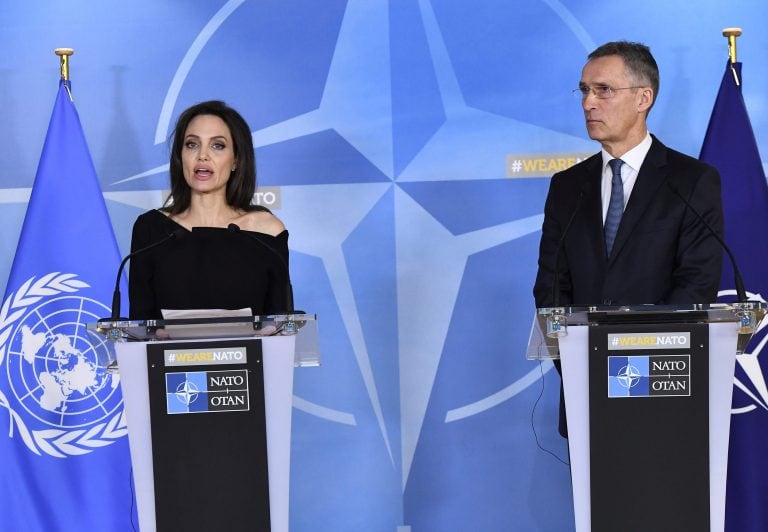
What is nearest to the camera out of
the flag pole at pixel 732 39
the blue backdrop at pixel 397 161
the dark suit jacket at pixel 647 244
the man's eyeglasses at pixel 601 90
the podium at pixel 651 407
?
the podium at pixel 651 407

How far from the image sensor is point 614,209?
3.29m

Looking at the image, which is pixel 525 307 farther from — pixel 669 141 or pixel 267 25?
pixel 267 25

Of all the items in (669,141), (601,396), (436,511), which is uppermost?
(669,141)

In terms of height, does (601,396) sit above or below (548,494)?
above

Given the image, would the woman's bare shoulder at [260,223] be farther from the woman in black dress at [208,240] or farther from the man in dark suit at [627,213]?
the man in dark suit at [627,213]

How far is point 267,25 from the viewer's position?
447cm

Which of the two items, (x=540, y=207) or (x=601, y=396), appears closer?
(x=601, y=396)

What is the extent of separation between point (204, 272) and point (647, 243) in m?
1.37

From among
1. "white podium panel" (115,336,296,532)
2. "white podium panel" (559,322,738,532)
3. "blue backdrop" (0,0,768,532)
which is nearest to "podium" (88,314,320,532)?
"white podium panel" (115,336,296,532)

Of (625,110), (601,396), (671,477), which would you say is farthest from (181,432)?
(625,110)

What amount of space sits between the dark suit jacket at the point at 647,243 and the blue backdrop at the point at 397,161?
3.53 feet

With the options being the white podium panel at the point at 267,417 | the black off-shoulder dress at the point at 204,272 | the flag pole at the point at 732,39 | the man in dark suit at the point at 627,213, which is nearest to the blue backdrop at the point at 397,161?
the flag pole at the point at 732,39

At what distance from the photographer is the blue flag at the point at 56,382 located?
13.3 feet

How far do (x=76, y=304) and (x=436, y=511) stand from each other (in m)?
1.75
